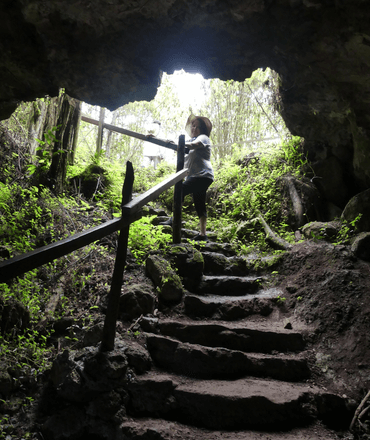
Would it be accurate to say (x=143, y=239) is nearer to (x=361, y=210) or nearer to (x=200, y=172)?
(x=200, y=172)

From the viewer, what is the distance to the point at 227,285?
4289 millimetres

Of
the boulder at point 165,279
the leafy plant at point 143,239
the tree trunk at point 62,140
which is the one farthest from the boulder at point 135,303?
the tree trunk at point 62,140

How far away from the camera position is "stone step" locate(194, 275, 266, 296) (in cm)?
422

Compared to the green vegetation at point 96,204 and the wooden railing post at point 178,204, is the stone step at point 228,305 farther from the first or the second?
the wooden railing post at point 178,204

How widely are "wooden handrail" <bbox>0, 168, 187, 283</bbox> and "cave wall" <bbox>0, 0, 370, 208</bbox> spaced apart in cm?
172

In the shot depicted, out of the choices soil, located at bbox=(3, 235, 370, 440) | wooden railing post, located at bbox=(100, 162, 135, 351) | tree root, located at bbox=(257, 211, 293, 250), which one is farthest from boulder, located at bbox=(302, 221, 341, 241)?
wooden railing post, located at bbox=(100, 162, 135, 351)

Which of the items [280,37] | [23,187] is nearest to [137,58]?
[280,37]

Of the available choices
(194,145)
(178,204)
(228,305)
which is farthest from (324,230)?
(194,145)

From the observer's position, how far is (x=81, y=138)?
483 inches

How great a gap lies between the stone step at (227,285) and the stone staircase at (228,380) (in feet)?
0.63

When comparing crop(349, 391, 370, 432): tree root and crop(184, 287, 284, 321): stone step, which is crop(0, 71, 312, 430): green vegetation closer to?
crop(184, 287, 284, 321): stone step

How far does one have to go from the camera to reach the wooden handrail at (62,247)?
1.70 metres

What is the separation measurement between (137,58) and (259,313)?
3634 millimetres

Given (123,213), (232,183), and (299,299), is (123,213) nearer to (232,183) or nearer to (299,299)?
(299,299)
